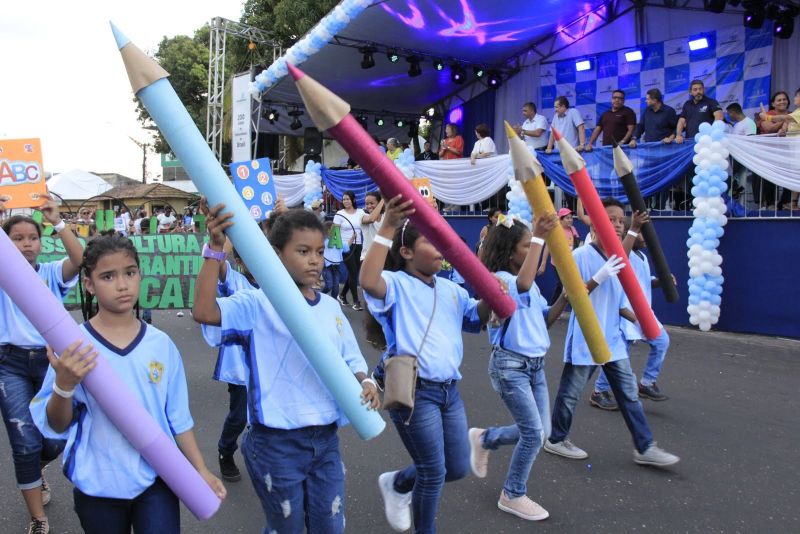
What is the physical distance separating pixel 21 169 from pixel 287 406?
3515mm

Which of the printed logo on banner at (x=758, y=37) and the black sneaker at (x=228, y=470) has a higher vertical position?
the printed logo on banner at (x=758, y=37)

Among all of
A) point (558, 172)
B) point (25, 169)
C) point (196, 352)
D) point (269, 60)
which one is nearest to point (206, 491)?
point (25, 169)

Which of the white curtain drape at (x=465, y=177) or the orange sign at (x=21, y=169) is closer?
the orange sign at (x=21, y=169)

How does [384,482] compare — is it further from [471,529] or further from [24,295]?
[24,295]

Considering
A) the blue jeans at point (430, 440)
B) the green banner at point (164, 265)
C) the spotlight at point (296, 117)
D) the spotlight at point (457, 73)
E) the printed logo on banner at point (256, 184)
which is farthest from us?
the spotlight at point (296, 117)

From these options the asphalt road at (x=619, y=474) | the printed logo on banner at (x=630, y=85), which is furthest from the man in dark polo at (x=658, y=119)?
the asphalt road at (x=619, y=474)

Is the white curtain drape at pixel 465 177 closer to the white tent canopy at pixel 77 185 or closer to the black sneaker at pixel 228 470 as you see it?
the black sneaker at pixel 228 470

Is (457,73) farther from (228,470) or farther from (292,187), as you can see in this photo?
(228,470)

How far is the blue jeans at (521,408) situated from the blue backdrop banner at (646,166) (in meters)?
5.83

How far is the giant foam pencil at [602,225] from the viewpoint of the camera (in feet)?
10.8

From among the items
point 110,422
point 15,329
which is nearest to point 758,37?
point 15,329

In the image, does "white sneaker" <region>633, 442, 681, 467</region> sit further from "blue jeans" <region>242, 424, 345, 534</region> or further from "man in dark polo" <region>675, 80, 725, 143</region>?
"man in dark polo" <region>675, 80, 725, 143</region>

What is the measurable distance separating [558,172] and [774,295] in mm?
3526

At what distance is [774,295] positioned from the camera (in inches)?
319
